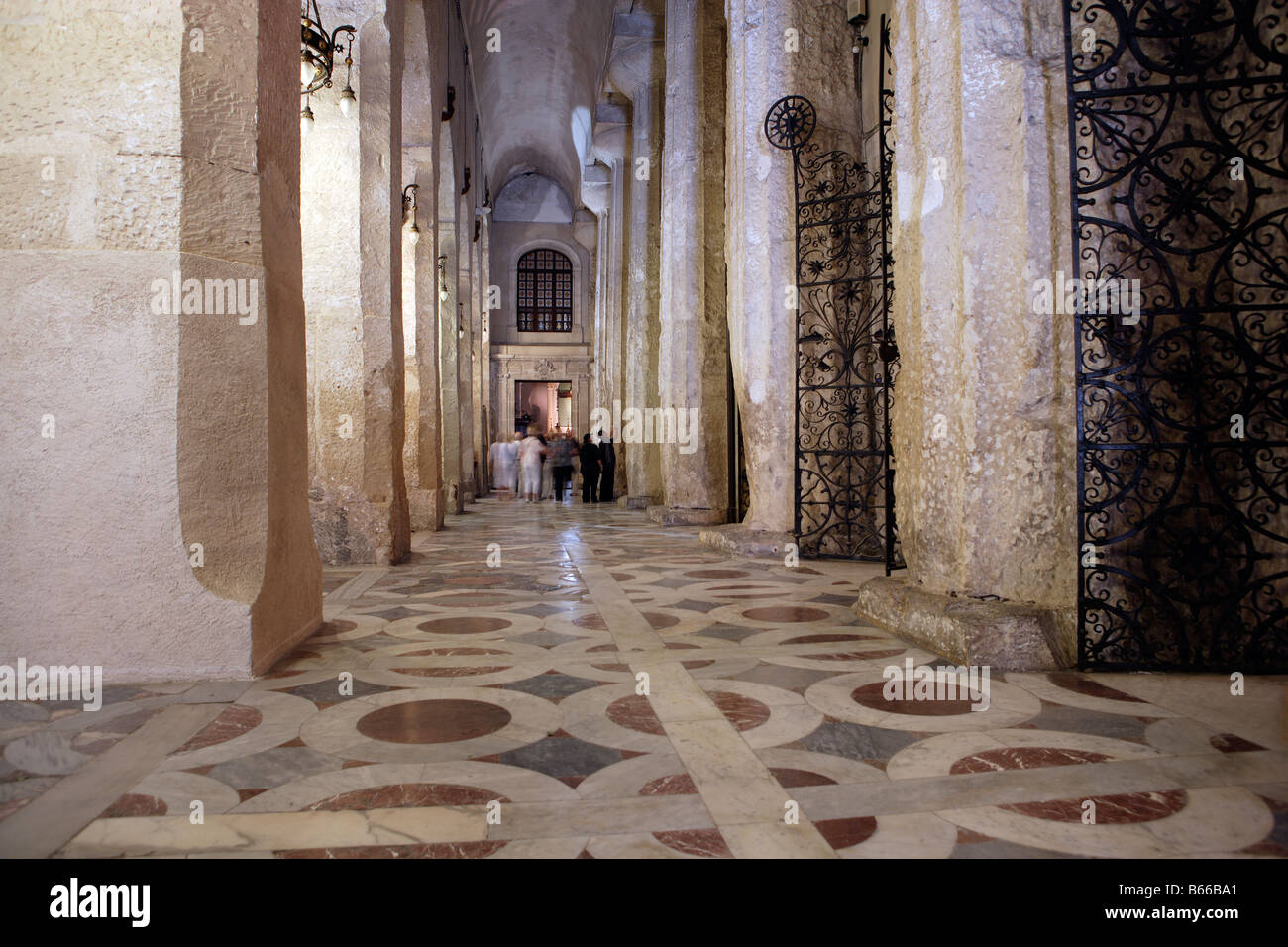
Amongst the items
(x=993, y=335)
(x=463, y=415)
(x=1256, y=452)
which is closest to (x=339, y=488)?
(x=993, y=335)

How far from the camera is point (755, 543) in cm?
717

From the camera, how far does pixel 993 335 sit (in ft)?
11.5

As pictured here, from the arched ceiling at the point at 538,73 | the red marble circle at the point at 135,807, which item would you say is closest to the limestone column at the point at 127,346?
the red marble circle at the point at 135,807

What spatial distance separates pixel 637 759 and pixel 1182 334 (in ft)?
9.33

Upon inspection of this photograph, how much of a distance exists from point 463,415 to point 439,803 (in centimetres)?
1489

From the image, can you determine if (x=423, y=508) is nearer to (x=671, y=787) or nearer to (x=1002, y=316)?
(x=1002, y=316)

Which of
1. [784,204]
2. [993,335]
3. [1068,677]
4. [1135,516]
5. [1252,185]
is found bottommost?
[1068,677]

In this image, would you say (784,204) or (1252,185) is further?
(784,204)

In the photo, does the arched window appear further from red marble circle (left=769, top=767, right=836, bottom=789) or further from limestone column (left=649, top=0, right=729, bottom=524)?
red marble circle (left=769, top=767, right=836, bottom=789)

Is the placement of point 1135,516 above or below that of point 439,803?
above

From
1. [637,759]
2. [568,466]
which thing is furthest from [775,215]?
[568,466]

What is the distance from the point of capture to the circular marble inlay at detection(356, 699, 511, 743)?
8.15ft

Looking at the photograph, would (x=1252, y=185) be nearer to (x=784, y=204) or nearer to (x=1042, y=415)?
(x=1042, y=415)

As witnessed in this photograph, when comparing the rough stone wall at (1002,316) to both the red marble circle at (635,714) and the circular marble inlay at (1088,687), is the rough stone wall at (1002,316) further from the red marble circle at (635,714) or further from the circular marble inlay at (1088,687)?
the red marble circle at (635,714)
